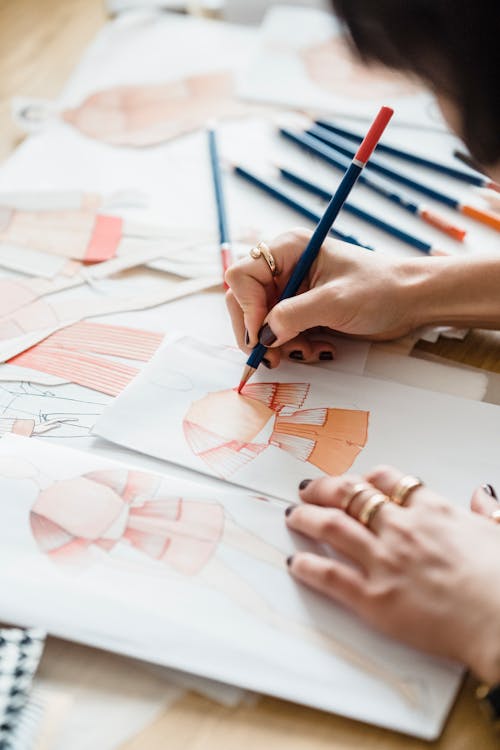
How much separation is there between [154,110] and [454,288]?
1.82ft

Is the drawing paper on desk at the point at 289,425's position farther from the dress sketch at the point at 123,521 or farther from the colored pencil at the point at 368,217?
the colored pencil at the point at 368,217

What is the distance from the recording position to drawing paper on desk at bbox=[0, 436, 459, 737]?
47 centimetres

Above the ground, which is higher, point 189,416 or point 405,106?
point 405,106

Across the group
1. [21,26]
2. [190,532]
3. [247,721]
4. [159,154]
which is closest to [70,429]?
[190,532]

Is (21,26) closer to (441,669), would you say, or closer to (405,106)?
(405,106)

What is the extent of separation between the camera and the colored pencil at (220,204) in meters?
0.84

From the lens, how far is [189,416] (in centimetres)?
65

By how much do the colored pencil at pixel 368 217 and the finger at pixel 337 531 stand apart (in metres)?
0.38

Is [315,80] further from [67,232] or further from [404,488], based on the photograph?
[404,488]

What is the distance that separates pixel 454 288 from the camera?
730 millimetres

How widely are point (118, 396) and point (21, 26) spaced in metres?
0.94

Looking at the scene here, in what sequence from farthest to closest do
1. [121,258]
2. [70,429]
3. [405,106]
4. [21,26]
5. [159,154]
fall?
[21,26]
[405,106]
[159,154]
[121,258]
[70,429]

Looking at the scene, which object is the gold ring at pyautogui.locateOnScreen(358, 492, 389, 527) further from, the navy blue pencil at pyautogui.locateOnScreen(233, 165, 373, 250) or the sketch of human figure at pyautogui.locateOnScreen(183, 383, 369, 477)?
the navy blue pencil at pyautogui.locateOnScreen(233, 165, 373, 250)

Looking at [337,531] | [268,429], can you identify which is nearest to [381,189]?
[268,429]
